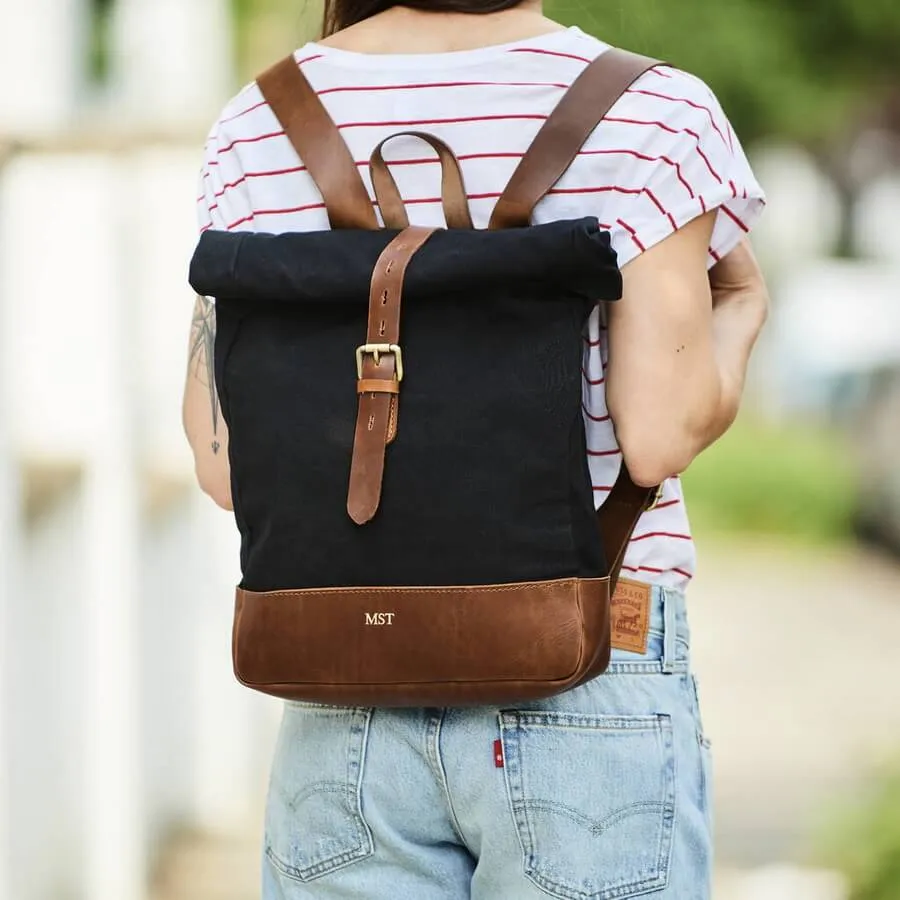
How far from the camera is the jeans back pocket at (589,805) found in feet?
5.84

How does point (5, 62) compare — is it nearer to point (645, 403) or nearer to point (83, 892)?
point (83, 892)

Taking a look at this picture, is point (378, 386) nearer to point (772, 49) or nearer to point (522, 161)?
point (522, 161)

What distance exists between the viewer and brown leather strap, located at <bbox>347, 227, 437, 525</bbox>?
1714mm

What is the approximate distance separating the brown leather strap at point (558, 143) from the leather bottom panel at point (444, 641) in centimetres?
36

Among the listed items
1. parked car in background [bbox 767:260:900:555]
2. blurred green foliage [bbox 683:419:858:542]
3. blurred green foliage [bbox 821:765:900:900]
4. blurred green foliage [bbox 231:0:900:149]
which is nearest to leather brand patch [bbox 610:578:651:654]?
blurred green foliage [bbox 821:765:900:900]

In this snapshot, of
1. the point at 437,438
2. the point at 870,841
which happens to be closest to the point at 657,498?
the point at 437,438

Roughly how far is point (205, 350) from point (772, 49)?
683 inches

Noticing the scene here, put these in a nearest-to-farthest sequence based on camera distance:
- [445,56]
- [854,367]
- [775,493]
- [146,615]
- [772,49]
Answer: [445,56]
[146,615]
[775,493]
[854,367]
[772,49]

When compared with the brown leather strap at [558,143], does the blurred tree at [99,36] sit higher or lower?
higher

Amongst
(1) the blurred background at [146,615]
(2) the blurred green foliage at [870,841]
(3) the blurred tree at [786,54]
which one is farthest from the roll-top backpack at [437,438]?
(3) the blurred tree at [786,54]

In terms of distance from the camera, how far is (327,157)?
180 centimetres

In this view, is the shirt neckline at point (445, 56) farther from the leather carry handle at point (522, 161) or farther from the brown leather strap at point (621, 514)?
the brown leather strap at point (621, 514)

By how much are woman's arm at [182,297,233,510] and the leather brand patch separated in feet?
1.47

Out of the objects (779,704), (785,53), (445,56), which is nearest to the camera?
(445,56)
